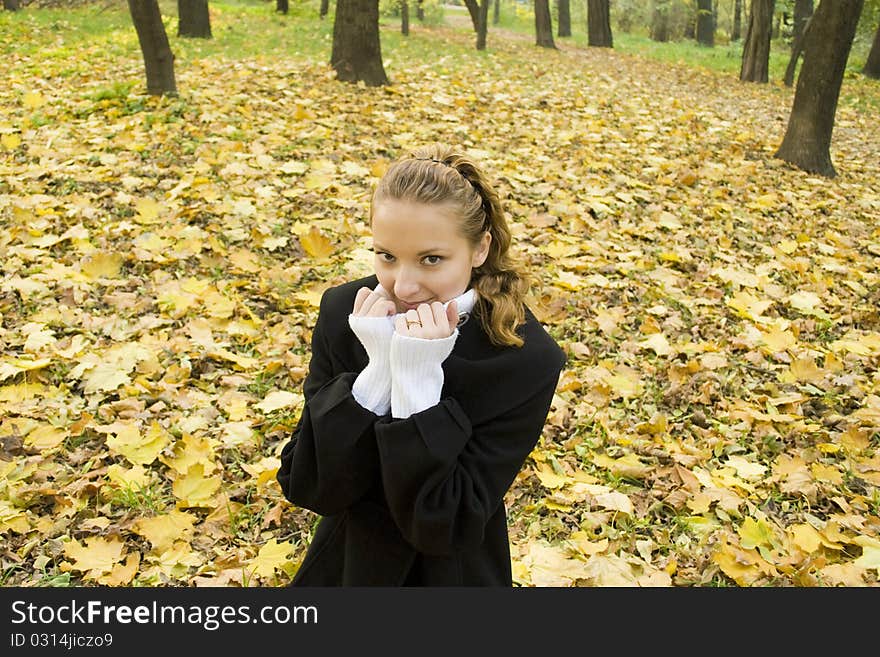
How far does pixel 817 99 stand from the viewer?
27.7 ft

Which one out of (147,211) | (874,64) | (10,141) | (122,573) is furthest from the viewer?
(874,64)

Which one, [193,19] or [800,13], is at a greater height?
[193,19]

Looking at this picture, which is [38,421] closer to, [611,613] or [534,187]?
[611,613]


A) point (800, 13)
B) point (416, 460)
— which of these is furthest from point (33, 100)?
point (800, 13)

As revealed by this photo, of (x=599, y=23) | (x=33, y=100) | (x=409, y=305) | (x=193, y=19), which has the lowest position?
(x=409, y=305)

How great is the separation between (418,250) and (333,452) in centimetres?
50

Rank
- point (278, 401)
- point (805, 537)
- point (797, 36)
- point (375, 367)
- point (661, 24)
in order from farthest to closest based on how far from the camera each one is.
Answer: point (661, 24) → point (797, 36) → point (278, 401) → point (805, 537) → point (375, 367)

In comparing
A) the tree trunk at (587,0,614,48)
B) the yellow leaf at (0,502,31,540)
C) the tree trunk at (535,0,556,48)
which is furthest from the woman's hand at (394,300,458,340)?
the tree trunk at (587,0,614,48)

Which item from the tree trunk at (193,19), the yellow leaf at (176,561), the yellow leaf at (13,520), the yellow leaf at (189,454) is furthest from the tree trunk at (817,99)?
the tree trunk at (193,19)

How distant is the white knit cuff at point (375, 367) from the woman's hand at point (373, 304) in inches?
0.8

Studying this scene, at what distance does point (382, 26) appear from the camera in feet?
69.9

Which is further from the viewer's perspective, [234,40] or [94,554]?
[234,40]

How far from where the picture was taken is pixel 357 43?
9555mm

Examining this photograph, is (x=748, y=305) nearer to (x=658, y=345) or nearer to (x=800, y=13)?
(x=658, y=345)
